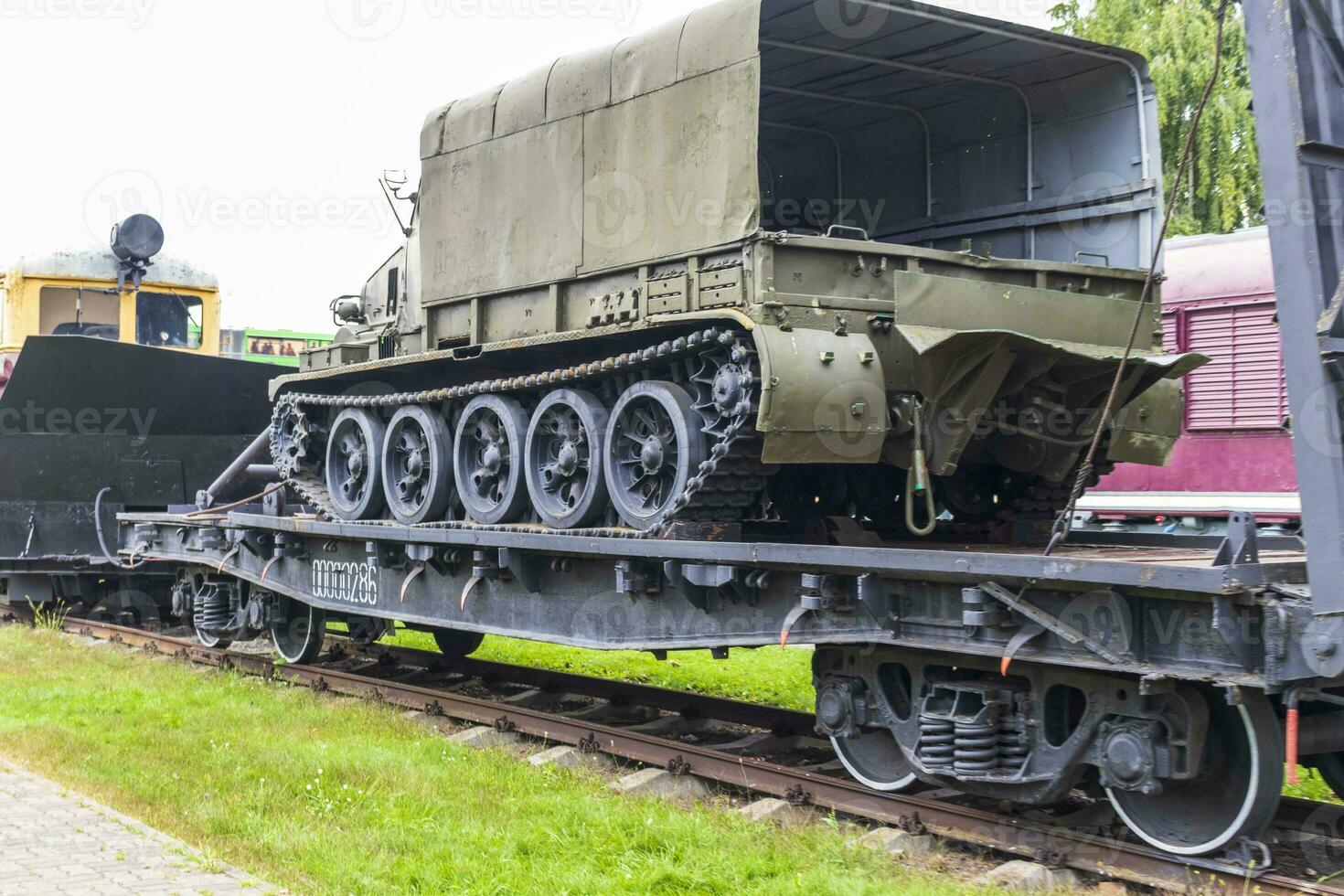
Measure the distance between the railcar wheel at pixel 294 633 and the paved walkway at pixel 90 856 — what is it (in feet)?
14.6

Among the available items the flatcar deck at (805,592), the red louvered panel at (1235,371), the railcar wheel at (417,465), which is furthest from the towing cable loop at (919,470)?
the red louvered panel at (1235,371)

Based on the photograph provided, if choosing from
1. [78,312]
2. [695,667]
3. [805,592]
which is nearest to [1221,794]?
[805,592]

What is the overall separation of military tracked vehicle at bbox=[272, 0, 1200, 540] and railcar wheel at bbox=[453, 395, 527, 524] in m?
0.02

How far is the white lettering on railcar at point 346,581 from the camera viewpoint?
9734 millimetres

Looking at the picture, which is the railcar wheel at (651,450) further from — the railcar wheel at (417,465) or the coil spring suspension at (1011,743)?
the coil spring suspension at (1011,743)

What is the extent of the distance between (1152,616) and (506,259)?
15.2 feet

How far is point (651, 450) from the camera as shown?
7262 millimetres

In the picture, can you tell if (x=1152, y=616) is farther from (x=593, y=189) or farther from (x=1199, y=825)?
(x=593, y=189)

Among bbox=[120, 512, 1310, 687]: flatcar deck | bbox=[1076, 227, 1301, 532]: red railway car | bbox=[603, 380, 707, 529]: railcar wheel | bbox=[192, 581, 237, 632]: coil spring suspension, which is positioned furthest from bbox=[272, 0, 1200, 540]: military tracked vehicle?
bbox=[1076, 227, 1301, 532]: red railway car

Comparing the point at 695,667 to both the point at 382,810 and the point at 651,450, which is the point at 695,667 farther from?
the point at 382,810

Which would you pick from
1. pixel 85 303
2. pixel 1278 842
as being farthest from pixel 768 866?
pixel 85 303

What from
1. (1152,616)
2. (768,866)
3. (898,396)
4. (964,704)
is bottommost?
(768,866)

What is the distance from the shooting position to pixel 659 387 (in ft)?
23.5

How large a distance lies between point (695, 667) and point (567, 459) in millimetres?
4142
